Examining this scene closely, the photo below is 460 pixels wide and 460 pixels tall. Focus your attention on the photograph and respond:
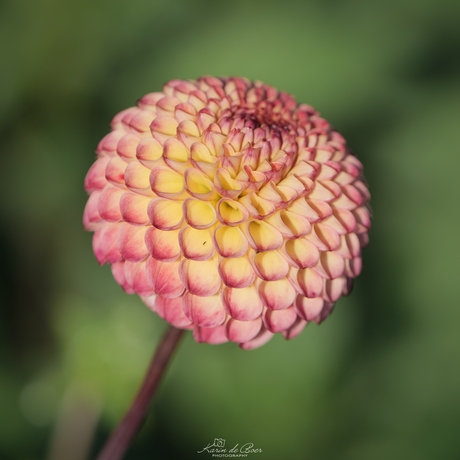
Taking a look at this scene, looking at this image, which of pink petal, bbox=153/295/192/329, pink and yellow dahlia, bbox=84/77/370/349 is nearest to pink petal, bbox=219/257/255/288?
pink and yellow dahlia, bbox=84/77/370/349

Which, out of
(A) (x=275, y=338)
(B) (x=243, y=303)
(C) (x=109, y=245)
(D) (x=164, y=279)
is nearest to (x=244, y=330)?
(B) (x=243, y=303)

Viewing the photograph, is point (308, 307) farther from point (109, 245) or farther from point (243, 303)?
point (109, 245)

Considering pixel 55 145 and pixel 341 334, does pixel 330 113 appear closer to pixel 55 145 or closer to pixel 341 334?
pixel 341 334

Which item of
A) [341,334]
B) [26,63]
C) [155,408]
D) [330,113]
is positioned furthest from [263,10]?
[155,408]

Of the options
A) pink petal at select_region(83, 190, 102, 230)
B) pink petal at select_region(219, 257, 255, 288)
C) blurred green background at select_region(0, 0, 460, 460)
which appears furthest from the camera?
blurred green background at select_region(0, 0, 460, 460)

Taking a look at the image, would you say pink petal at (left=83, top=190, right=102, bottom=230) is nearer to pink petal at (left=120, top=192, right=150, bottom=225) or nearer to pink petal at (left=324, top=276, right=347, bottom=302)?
pink petal at (left=120, top=192, right=150, bottom=225)
